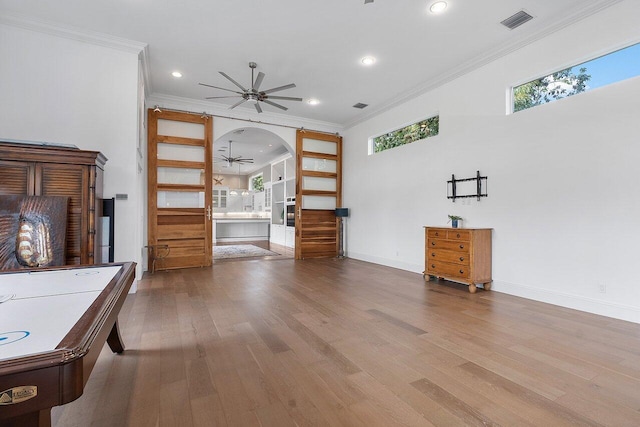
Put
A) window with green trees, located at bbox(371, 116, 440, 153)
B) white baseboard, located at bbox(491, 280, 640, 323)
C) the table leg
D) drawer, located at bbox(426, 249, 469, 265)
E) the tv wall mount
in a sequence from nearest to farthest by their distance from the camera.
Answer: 1. the table leg
2. white baseboard, located at bbox(491, 280, 640, 323)
3. drawer, located at bbox(426, 249, 469, 265)
4. the tv wall mount
5. window with green trees, located at bbox(371, 116, 440, 153)

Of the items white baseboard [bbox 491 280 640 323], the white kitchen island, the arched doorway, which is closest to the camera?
white baseboard [bbox 491 280 640 323]

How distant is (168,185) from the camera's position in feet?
18.9

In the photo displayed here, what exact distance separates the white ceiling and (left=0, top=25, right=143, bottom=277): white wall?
297 mm

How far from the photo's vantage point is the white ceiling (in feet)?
11.0

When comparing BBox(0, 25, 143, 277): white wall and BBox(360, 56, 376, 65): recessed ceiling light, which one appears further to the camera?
BBox(360, 56, 376, 65): recessed ceiling light

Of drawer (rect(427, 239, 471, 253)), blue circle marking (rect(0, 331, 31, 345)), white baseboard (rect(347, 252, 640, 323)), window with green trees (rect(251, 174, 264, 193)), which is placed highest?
window with green trees (rect(251, 174, 264, 193))

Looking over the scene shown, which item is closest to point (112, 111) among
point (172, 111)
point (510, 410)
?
point (172, 111)

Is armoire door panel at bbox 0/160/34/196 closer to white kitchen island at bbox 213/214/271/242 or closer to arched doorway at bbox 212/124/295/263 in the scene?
arched doorway at bbox 212/124/295/263

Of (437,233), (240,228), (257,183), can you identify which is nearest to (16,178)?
(437,233)

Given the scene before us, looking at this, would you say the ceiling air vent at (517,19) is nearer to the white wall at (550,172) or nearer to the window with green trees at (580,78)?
the white wall at (550,172)

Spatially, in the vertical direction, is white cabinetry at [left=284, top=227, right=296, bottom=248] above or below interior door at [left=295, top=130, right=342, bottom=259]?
below

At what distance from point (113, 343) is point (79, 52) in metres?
3.83

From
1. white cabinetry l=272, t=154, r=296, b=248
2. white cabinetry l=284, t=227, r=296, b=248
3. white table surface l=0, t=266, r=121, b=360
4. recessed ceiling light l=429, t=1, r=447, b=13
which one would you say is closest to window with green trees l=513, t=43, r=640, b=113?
recessed ceiling light l=429, t=1, r=447, b=13

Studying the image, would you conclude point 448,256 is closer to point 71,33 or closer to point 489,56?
point 489,56
